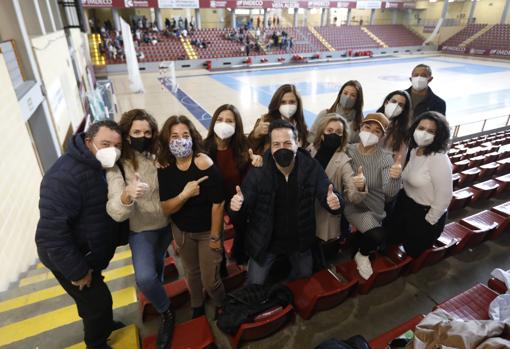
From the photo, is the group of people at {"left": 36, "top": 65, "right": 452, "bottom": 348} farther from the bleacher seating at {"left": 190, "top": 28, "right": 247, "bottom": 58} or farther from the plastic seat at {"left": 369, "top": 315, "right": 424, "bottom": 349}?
the bleacher seating at {"left": 190, "top": 28, "right": 247, "bottom": 58}

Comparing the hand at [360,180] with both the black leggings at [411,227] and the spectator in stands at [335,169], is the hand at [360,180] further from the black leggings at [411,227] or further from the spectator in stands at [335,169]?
the black leggings at [411,227]

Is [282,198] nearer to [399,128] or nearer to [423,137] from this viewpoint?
[423,137]

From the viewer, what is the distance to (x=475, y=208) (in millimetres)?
4555

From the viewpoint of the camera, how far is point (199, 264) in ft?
8.35

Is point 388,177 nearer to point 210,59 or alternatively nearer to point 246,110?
point 246,110

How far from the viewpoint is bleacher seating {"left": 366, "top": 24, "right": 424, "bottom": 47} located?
99.7ft

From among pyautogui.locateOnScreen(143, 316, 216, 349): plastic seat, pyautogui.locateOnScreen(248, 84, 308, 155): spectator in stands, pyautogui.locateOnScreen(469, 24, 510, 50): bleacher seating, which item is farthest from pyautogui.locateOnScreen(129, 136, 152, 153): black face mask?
pyautogui.locateOnScreen(469, 24, 510, 50): bleacher seating

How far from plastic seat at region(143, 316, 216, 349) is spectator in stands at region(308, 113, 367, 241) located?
124cm

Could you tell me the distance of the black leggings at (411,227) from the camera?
2.93m

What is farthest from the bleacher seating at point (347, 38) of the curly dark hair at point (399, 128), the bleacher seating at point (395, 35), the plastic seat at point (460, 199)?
the curly dark hair at point (399, 128)

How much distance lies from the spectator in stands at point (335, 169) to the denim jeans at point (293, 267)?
25cm

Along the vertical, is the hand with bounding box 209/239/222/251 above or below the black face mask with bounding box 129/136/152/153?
below

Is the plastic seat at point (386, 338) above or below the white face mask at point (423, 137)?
below

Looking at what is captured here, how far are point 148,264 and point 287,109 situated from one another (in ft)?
6.69
